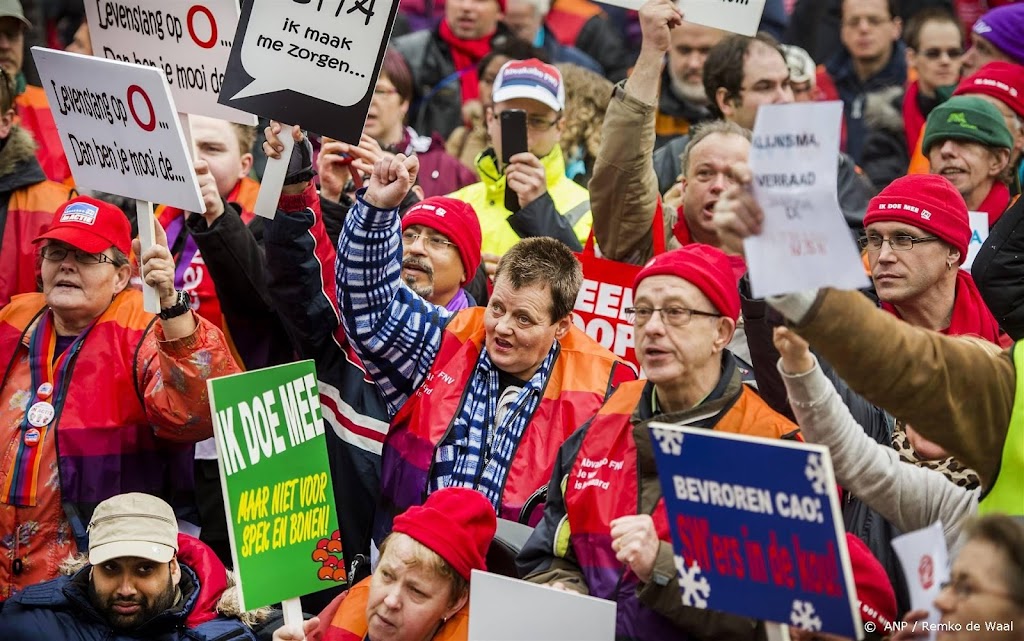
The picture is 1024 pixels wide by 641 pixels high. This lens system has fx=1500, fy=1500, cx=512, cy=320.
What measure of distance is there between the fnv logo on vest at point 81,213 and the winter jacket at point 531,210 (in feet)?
5.57

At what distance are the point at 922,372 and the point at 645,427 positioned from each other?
3.46 ft

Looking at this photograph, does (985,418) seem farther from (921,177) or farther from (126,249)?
(126,249)

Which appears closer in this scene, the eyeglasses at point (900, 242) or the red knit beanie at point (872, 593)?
the red knit beanie at point (872, 593)

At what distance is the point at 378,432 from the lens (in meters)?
5.66

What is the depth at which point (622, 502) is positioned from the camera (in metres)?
4.33

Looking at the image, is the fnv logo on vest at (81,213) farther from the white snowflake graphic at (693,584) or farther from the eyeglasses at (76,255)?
the white snowflake graphic at (693,584)

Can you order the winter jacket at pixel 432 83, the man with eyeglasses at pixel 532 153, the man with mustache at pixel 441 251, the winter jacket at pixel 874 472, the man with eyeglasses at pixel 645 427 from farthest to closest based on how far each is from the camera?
the winter jacket at pixel 432 83, the man with eyeglasses at pixel 532 153, the man with mustache at pixel 441 251, the man with eyeglasses at pixel 645 427, the winter jacket at pixel 874 472

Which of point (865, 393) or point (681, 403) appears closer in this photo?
point (865, 393)

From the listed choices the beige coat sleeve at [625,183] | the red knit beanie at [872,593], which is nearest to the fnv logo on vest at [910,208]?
the beige coat sleeve at [625,183]

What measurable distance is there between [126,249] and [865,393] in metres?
3.33

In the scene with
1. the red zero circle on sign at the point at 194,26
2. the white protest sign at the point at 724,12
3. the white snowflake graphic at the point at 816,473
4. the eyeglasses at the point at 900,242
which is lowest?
the eyeglasses at the point at 900,242

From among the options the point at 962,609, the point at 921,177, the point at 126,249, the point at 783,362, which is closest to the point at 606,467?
the point at 783,362

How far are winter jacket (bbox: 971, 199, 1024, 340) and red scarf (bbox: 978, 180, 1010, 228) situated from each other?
2.82 ft

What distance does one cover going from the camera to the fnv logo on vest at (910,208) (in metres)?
5.12
